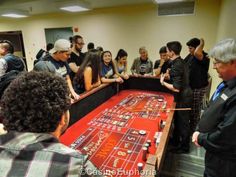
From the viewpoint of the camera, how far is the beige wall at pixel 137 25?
14.3 ft

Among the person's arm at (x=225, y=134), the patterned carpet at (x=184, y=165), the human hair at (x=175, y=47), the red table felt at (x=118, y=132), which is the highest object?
the human hair at (x=175, y=47)

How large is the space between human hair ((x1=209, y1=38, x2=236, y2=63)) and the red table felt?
84 centimetres

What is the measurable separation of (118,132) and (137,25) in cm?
397

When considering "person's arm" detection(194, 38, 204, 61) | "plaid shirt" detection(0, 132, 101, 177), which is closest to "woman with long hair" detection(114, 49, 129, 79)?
"person's arm" detection(194, 38, 204, 61)

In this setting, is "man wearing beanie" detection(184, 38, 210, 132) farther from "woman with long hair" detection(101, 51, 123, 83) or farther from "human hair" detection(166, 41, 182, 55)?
"woman with long hair" detection(101, 51, 123, 83)

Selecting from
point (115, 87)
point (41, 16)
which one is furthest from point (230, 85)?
point (41, 16)

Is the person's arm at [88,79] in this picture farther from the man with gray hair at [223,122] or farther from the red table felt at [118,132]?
the man with gray hair at [223,122]

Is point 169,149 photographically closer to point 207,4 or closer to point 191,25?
point 191,25

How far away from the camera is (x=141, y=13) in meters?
4.89

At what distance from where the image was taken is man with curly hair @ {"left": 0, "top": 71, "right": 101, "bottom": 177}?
56 centimetres

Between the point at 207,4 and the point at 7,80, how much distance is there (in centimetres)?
442

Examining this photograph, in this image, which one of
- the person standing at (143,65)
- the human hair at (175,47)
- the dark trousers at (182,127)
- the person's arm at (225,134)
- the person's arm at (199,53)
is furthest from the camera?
the person standing at (143,65)

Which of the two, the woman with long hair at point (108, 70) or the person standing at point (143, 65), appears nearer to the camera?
the woman with long hair at point (108, 70)

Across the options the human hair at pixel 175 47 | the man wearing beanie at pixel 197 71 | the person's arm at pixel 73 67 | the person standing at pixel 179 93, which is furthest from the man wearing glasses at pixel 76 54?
the man wearing beanie at pixel 197 71
